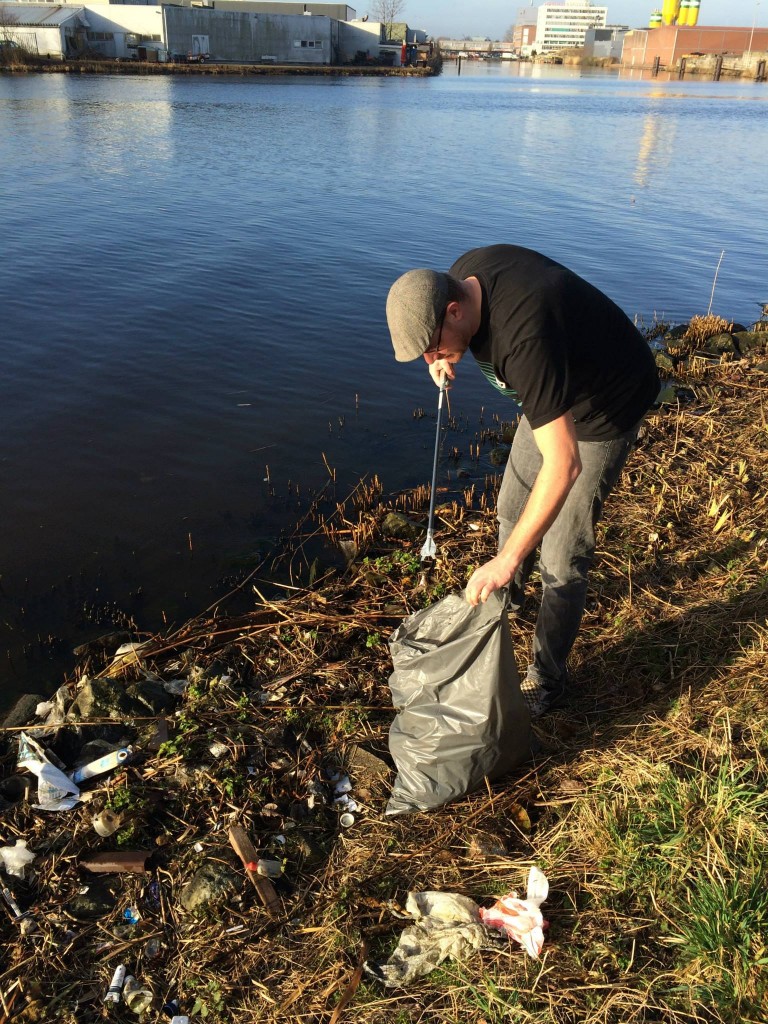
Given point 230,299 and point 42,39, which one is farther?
point 42,39

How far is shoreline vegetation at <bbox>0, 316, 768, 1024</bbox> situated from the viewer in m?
2.28

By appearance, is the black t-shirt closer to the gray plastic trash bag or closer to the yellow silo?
the gray plastic trash bag

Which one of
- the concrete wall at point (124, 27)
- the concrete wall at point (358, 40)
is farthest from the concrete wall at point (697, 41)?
the concrete wall at point (124, 27)

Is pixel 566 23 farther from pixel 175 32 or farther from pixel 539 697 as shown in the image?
pixel 539 697

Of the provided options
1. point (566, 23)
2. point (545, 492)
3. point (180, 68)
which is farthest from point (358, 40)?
point (566, 23)

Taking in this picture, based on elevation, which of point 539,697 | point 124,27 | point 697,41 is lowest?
point 539,697

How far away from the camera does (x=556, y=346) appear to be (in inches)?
96.2

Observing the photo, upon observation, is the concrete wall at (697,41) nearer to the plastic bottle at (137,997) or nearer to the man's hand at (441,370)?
the man's hand at (441,370)

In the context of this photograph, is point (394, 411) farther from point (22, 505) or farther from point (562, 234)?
point (562, 234)

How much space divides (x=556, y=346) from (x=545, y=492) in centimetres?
49

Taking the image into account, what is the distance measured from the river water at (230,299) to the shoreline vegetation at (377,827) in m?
1.26

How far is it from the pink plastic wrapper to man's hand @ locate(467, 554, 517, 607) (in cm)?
99

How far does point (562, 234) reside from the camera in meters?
15.1

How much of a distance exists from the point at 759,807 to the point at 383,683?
73.0 inches
